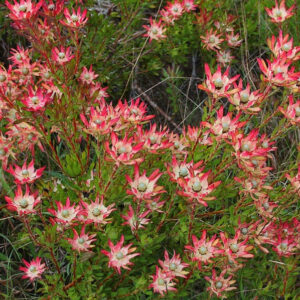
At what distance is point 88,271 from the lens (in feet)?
6.38

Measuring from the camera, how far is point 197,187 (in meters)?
1.77

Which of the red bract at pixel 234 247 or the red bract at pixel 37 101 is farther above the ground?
the red bract at pixel 37 101

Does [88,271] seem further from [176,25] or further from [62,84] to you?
[176,25]

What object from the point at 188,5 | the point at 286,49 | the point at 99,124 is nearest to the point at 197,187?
the point at 99,124

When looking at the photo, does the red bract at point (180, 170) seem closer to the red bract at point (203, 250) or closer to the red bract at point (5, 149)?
the red bract at point (203, 250)

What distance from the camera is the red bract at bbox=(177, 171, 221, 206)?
1753mm

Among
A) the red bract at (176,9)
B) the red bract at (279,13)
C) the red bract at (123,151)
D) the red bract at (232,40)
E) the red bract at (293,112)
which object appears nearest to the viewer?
the red bract at (123,151)

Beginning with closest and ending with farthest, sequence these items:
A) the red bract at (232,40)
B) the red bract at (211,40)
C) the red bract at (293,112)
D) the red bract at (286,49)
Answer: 1. the red bract at (293,112)
2. the red bract at (286,49)
3. the red bract at (211,40)
4. the red bract at (232,40)

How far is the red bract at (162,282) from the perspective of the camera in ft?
6.24

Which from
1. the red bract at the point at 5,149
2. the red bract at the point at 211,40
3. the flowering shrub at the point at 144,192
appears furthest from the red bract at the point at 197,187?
the red bract at the point at 211,40

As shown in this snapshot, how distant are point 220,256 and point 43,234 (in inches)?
31.1

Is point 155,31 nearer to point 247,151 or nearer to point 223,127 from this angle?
point 223,127

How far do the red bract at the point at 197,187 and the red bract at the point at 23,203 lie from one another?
599 mm

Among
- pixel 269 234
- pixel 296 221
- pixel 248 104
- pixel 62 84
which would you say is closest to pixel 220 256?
pixel 269 234
